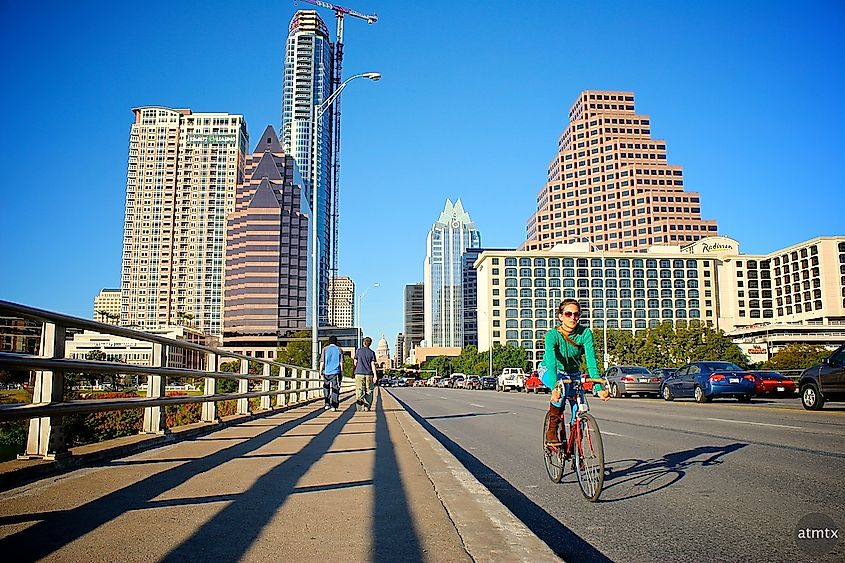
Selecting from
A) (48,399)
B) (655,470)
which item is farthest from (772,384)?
(48,399)

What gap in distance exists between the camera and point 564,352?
668cm

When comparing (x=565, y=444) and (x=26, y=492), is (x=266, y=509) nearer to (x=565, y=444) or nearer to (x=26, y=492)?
(x=26, y=492)

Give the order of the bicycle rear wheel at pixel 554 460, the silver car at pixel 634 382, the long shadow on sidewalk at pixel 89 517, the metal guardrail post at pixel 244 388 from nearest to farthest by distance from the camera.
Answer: the long shadow on sidewalk at pixel 89 517 → the bicycle rear wheel at pixel 554 460 → the metal guardrail post at pixel 244 388 → the silver car at pixel 634 382

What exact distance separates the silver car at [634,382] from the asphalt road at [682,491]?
20.6 meters

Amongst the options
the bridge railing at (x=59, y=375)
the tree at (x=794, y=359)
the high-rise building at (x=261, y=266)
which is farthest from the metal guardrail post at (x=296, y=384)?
the high-rise building at (x=261, y=266)

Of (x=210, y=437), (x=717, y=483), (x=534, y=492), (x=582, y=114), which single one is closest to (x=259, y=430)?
(x=210, y=437)

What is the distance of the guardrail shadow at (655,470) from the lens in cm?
688

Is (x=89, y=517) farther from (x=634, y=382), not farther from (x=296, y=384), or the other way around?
(x=634, y=382)

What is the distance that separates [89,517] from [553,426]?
4067 millimetres

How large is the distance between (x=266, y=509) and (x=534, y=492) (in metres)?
2.75

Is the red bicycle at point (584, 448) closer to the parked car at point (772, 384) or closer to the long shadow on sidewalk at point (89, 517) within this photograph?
the long shadow on sidewalk at point (89, 517)

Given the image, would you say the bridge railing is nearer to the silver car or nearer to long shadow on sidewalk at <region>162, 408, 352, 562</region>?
long shadow on sidewalk at <region>162, 408, 352, 562</region>

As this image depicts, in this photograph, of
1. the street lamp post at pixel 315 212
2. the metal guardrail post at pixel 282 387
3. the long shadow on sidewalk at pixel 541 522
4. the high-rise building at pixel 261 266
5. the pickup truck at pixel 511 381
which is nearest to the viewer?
the long shadow on sidewalk at pixel 541 522

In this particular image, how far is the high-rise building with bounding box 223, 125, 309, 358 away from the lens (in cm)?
17850
